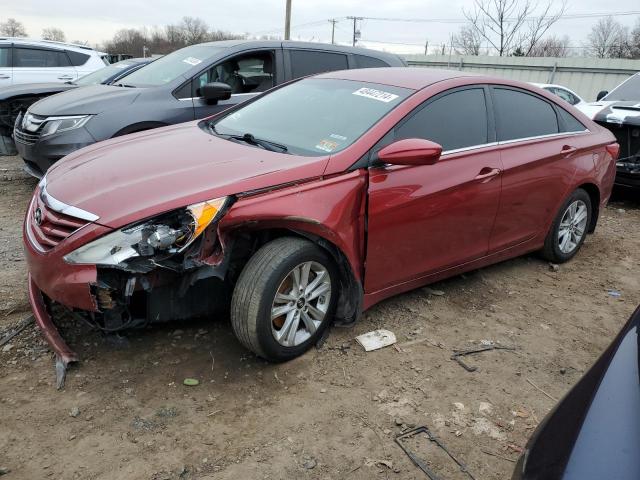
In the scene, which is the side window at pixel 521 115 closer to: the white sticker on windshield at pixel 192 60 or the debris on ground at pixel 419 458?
the debris on ground at pixel 419 458

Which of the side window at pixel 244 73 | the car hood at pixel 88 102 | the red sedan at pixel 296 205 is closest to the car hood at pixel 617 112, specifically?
the red sedan at pixel 296 205

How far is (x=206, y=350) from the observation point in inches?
119

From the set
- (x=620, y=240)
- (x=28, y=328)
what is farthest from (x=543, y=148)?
(x=28, y=328)

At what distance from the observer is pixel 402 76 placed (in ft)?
11.8

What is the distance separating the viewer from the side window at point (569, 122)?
4.32m

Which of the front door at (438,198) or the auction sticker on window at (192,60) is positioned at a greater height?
the auction sticker on window at (192,60)

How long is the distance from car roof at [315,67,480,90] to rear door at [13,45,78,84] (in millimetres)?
7717

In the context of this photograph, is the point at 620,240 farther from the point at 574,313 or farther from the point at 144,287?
the point at 144,287

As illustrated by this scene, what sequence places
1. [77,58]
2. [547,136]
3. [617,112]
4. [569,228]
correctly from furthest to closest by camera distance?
[77,58], [617,112], [569,228], [547,136]

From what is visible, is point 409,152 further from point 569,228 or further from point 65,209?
point 569,228

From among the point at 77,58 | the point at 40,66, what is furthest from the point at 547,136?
the point at 40,66

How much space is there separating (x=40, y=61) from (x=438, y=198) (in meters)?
9.11

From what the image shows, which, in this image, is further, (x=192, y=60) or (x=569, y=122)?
(x=192, y=60)

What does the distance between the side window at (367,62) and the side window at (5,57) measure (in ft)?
21.7
